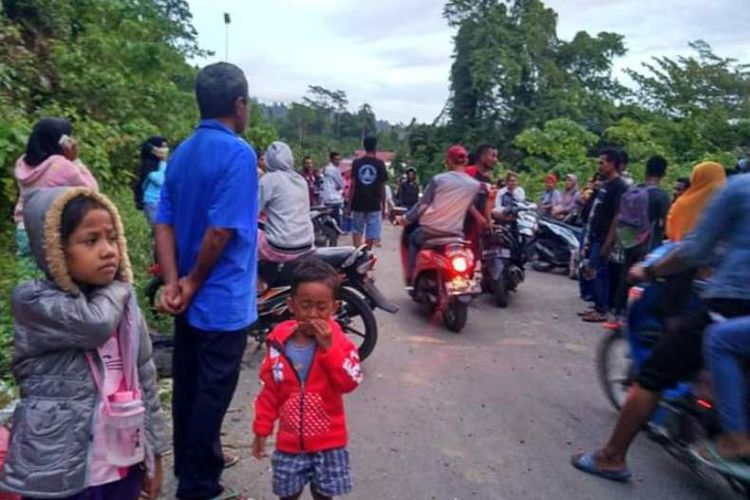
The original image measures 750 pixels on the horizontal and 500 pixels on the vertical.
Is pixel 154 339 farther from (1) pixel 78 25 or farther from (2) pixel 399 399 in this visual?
(1) pixel 78 25

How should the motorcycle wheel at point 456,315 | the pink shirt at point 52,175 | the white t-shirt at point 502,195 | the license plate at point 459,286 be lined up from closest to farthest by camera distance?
the pink shirt at point 52,175 < the license plate at point 459,286 < the motorcycle wheel at point 456,315 < the white t-shirt at point 502,195

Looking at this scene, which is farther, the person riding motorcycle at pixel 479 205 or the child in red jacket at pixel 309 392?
the person riding motorcycle at pixel 479 205

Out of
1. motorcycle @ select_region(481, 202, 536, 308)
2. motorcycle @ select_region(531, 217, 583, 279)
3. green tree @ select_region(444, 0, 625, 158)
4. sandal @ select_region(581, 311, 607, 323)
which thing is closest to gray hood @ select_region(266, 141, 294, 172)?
motorcycle @ select_region(481, 202, 536, 308)

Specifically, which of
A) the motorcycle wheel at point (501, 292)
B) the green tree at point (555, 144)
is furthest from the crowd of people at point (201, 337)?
the green tree at point (555, 144)

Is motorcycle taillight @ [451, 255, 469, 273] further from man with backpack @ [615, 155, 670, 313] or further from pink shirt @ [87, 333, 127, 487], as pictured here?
pink shirt @ [87, 333, 127, 487]

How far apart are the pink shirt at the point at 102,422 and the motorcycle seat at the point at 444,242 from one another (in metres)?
4.97

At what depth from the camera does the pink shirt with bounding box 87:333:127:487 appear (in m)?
2.23

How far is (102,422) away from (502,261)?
21.1 feet

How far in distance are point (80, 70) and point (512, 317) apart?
7.41 meters

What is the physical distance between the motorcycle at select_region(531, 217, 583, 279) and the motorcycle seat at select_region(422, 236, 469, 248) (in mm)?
4437

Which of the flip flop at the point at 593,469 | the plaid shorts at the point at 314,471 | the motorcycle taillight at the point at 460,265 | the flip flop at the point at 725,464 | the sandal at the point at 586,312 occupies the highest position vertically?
the motorcycle taillight at the point at 460,265

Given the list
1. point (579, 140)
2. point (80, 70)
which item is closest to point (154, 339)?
point (80, 70)

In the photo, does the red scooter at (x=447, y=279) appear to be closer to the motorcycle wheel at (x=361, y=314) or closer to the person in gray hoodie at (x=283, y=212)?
the motorcycle wheel at (x=361, y=314)

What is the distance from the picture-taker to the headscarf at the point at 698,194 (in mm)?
5465
